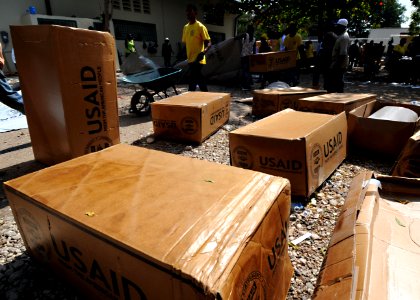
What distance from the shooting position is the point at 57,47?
7.47 ft

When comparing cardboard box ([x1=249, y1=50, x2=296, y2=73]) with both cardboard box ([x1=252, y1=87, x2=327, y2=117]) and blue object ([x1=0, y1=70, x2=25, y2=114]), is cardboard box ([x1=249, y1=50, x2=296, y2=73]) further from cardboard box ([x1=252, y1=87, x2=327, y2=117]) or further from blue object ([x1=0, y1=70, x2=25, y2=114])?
blue object ([x1=0, y1=70, x2=25, y2=114])

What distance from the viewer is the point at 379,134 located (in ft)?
10.1

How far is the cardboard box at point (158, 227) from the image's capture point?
812 millimetres

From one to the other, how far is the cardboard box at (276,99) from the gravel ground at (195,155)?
76cm

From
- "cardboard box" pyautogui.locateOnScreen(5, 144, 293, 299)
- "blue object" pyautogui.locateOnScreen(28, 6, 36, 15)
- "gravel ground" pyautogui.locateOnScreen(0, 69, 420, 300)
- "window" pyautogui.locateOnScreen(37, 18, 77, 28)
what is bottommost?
"gravel ground" pyautogui.locateOnScreen(0, 69, 420, 300)

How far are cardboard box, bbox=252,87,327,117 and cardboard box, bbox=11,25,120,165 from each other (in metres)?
2.93

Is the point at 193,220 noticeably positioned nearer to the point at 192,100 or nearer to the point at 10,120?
the point at 192,100

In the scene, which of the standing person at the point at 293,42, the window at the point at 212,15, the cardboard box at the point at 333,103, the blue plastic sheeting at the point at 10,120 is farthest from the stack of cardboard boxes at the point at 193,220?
the window at the point at 212,15

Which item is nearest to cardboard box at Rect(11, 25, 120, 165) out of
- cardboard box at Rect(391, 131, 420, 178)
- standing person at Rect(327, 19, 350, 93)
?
cardboard box at Rect(391, 131, 420, 178)

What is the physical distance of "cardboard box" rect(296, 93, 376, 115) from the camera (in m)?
3.52

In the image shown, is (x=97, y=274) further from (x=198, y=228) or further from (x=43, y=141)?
(x=43, y=141)

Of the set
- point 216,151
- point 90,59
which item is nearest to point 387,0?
point 216,151

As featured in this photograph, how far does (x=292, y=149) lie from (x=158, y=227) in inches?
57.2

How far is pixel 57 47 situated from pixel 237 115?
3.53 metres
